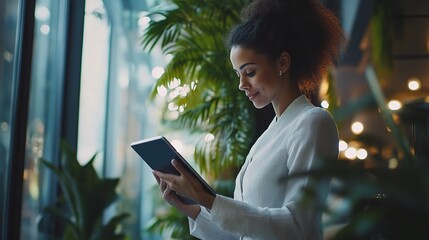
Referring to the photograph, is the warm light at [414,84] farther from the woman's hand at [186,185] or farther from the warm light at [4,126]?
the woman's hand at [186,185]

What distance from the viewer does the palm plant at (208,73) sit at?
393 centimetres

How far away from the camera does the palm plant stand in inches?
155

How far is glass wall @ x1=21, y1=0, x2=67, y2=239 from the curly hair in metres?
1.94

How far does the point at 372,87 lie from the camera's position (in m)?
0.81

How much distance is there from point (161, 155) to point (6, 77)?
1634 mm

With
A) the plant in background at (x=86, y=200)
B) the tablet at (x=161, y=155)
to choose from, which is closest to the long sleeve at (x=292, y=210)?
the tablet at (x=161, y=155)

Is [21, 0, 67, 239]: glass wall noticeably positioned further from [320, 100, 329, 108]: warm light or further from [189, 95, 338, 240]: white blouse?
[189, 95, 338, 240]: white blouse

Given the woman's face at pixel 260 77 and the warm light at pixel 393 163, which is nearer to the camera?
the warm light at pixel 393 163

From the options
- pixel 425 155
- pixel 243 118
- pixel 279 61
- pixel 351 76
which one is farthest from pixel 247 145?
pixel 351 76

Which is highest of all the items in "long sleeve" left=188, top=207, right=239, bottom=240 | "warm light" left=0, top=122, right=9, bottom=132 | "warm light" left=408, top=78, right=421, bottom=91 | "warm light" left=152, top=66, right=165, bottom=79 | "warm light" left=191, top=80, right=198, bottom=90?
"warm light" left=152, top=66, right=165, bottom=79

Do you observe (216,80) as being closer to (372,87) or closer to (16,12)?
(16,12)

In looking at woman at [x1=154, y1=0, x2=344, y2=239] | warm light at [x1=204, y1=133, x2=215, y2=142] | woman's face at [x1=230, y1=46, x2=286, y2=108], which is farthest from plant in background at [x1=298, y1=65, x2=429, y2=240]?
warm light at [x1=204, y1=133, x2=215, y2=142]

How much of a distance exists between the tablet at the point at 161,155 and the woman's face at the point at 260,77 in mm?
324

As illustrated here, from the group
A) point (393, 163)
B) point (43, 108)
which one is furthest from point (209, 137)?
point (393, 163)
